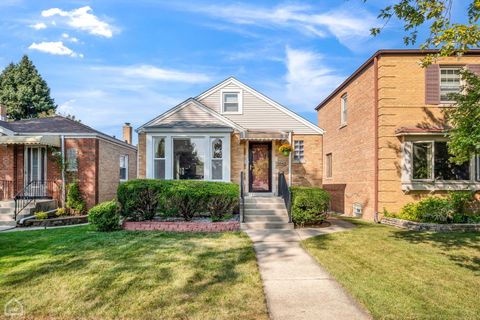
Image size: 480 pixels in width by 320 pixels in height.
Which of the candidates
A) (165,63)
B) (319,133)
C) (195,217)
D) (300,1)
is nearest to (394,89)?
(319,133)

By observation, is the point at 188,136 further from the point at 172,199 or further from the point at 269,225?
the point at 269,225

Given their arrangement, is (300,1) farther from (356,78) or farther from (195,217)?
(195,217)

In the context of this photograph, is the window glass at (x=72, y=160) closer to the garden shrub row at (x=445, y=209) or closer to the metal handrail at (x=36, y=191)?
the metal handrail at (x=36, y=191)

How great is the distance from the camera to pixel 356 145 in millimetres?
14234

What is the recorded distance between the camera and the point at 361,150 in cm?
1363

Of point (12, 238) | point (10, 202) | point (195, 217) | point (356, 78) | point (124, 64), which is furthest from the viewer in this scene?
point (124, 64)

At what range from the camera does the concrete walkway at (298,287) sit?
156 inches

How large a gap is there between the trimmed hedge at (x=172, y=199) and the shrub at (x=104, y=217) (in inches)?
31.2

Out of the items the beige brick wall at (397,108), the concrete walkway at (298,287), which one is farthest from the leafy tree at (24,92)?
the concrete walkway at (298,287)

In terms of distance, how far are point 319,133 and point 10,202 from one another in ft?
46.8

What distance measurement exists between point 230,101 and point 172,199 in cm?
695

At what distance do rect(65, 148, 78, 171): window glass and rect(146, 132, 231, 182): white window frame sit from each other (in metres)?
3.92

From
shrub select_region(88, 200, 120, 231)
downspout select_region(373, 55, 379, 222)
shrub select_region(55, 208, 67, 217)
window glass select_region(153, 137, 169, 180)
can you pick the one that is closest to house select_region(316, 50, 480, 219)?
downspout select_region(373, 55, 379, 222)

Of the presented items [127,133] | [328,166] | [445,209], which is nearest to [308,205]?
[445,209]
